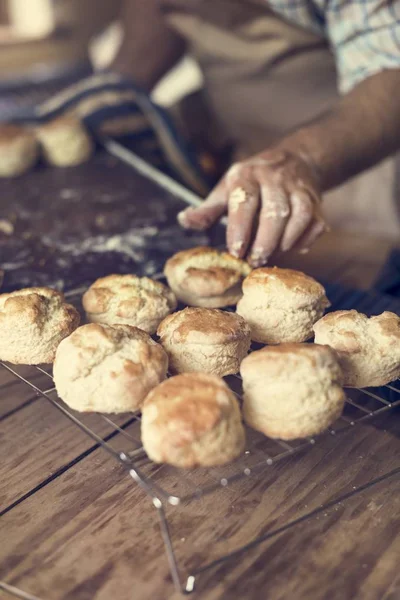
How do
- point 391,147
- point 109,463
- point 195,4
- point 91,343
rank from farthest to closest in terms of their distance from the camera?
point 195,4, point 391,147, point 109,463, point 91,343

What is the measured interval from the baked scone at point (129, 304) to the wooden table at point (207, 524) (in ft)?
0.77

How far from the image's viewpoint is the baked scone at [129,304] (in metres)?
1.44

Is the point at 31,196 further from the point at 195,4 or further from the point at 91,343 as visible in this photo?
the point at 91,343

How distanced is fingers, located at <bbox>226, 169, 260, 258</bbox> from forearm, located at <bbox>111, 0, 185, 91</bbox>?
188 centimetres

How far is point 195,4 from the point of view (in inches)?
106

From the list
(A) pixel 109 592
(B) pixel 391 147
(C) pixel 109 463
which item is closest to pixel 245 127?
(B) pixel 391 147

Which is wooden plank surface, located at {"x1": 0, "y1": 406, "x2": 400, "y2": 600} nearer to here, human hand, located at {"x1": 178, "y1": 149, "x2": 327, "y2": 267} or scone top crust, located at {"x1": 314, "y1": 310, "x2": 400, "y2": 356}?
scone top crust, located at {"x1": 314, "y1": 310, "x2": 400, "y2": 356}

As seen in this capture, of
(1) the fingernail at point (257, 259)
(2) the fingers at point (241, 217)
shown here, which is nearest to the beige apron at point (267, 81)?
(2) the fingers at point (241, 217)

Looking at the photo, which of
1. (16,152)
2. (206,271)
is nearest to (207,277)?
(206,271)

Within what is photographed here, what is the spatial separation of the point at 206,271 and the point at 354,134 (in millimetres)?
748

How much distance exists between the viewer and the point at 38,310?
4.44 ft

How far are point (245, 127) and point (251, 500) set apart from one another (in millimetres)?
2347

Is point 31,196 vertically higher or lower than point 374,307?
higher

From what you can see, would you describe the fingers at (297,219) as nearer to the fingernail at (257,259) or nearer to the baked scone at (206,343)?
the fingernail at (257,259)
